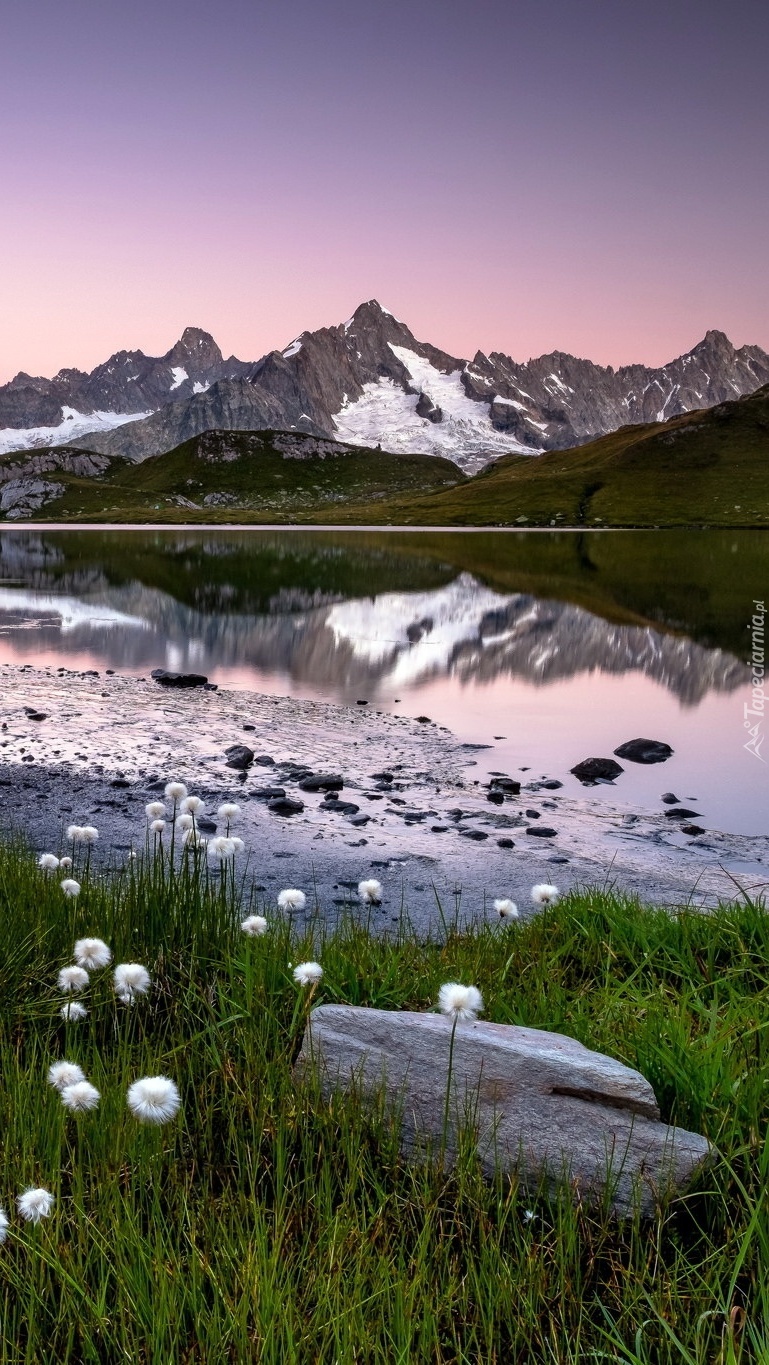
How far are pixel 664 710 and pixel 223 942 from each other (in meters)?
21.8

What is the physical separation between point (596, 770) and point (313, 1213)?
50.1 ft

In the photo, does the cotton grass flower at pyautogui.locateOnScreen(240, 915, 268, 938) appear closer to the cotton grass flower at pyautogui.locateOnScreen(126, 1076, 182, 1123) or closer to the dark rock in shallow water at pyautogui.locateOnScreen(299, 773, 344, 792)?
the cotton grass flower at pyautogui.locateOnScreen(126, 1076, 182, 1123)

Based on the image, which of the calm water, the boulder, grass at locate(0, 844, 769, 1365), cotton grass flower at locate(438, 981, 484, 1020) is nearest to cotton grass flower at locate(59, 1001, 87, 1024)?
grass at locate(0, 844, 769, 1365)

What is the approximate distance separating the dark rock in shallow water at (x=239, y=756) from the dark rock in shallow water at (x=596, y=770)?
7.06 metres

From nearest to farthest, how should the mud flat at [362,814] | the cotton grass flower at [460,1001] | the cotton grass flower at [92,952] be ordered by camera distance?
the cotton grass flower at [460,1001], the cotton grass flower at [92,952], the mud flat at [362,814]

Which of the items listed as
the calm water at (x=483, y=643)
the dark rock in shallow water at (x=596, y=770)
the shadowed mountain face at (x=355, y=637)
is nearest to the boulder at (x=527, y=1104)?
the calm water at (x=483, y=643)

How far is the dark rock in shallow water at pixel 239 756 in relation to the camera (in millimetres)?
18406

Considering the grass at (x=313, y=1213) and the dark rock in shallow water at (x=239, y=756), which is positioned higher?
the grass at (x=313, y=1213)

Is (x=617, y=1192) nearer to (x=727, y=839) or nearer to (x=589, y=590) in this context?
(x=727, y=839)

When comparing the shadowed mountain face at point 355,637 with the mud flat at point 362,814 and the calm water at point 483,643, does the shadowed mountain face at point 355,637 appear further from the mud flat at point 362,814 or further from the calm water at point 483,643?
the mud flat at point 362,814

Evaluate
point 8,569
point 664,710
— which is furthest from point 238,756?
point 8,569

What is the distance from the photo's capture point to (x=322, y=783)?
664 inches

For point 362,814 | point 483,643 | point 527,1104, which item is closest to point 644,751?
point 362,814

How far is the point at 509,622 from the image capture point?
4594 centimetres
